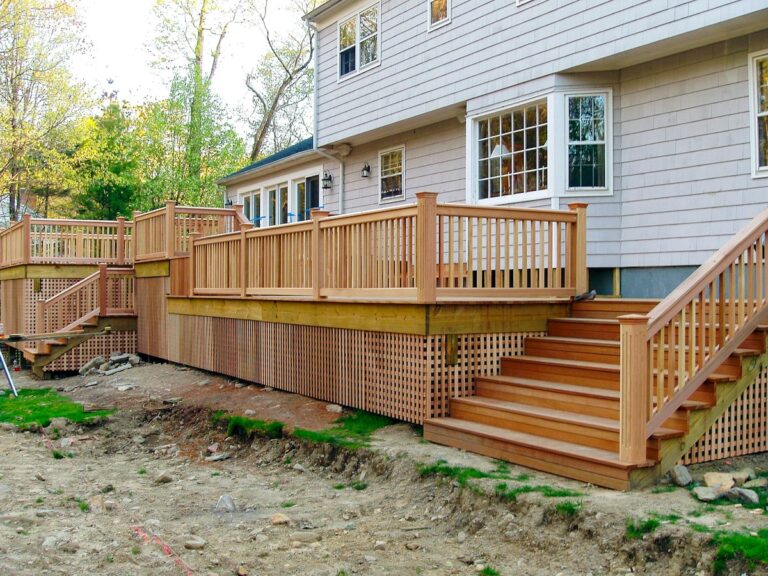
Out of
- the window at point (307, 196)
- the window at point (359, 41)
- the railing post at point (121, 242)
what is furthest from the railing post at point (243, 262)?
the railing post at point (121, 242)

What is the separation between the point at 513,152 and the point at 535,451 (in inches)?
244

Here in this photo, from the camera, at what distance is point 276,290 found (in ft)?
38.4

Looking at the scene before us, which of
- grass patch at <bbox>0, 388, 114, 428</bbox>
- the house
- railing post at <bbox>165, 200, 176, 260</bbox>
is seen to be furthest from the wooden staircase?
railing post at <bbox>165, 200, 176, 260</bbox>

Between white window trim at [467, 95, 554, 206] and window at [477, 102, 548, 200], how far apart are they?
0.21 feet

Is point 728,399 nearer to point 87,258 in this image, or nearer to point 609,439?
Answer: point 609,439

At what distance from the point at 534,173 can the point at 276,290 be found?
4.13 m

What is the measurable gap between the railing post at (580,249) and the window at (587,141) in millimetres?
1466

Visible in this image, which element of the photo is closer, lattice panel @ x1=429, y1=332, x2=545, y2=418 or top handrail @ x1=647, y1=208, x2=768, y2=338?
top handrail @ x1=647, y1=208, x2=768, y2=338

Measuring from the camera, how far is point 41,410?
12672 mm

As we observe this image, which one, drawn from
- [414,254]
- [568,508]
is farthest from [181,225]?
[568,508]

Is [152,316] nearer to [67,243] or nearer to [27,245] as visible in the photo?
[67,243]

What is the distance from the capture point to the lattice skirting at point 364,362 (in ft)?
28.6

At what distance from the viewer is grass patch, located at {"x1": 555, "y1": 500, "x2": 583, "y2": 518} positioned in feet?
19.2

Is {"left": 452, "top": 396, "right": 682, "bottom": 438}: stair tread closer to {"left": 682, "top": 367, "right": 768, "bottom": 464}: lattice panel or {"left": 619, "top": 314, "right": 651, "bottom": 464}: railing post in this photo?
{"left": 619, "top": 314, "right": 651, "bottom": 464}: railing post
